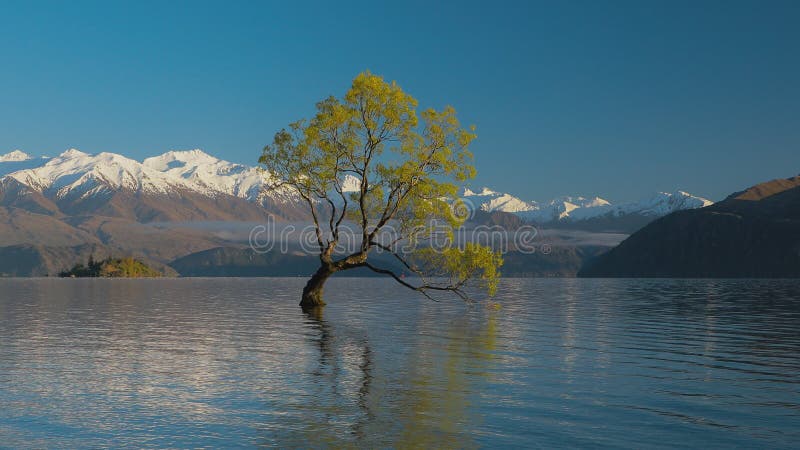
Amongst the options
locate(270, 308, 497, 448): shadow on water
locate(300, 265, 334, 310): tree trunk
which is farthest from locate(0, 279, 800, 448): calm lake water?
locate(300, 265, 334, 310): tree trunk

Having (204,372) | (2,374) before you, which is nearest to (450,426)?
(204,372)

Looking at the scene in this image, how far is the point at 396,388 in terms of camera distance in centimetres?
2789

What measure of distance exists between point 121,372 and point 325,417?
13730 mm

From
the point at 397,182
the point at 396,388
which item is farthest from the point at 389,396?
the point at 397,182

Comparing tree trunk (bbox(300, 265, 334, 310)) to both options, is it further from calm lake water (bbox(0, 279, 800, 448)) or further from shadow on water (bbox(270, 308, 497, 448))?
shadow on water (bbox(270, 308, 497, 448))

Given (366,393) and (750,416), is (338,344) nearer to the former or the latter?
(366,393)

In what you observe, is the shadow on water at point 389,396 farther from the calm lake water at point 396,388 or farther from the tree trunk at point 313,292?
the tree trunk at point 313,292

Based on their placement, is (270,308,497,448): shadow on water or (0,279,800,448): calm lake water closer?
(270,308,497,448): shadow on water

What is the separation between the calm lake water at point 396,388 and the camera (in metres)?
20.7

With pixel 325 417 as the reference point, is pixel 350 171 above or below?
above

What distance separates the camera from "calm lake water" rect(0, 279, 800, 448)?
20.7 m

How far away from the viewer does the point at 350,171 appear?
2844 inches

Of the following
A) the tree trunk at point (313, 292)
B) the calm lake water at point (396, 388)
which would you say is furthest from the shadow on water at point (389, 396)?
the tree trunk at point (313, 292)

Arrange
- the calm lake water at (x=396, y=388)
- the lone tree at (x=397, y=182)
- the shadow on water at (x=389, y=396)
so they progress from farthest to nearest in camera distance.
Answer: the lone tree at (x=397, y=182) < the calm lake water at (x=396, y=388) < the shadow on water at (x=389, y=396)
